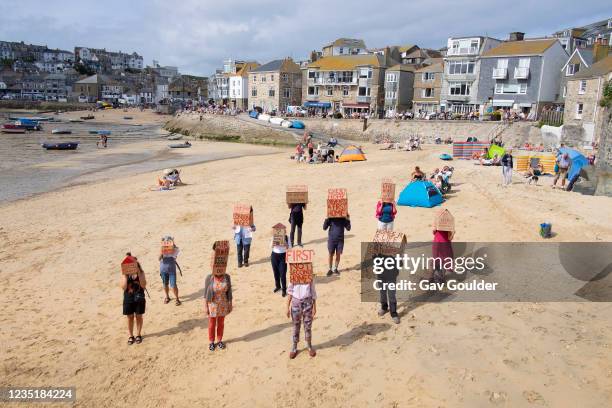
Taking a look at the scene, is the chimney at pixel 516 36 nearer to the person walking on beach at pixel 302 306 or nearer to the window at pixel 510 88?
the window at pixel 510 88

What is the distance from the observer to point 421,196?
15711 millimetres

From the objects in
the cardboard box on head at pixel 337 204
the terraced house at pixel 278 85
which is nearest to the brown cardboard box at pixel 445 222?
the cardboard box on head at pixel 337 204

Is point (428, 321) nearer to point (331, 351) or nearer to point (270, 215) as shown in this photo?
point (331, 351)

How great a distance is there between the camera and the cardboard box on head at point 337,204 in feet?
31.2

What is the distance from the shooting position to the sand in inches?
243

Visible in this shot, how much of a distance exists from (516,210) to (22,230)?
17.4 metres

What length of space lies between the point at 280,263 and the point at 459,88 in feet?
166

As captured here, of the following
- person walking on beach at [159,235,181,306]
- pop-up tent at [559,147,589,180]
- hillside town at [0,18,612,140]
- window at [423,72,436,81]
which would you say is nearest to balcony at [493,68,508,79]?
hillside town at [0,18,612,140]

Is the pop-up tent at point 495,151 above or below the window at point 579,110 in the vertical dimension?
below

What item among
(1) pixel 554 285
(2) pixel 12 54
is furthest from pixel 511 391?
(2) pixel 12 54

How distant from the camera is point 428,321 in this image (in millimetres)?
7789

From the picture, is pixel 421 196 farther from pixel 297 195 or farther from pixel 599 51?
pixel 599 51

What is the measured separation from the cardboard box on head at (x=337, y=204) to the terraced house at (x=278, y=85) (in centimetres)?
6755

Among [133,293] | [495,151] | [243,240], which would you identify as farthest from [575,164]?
[133,293]
